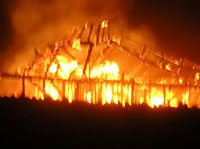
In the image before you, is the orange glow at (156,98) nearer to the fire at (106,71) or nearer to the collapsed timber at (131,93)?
the collapsed timber at (131,93)

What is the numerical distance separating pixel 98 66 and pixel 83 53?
0.56 meters

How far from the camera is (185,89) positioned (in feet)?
33.7

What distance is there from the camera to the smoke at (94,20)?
11.8 meters

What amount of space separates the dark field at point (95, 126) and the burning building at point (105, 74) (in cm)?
100

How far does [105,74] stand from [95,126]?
213 cm

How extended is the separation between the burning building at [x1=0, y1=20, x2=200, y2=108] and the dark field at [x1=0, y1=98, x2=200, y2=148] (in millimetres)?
1002

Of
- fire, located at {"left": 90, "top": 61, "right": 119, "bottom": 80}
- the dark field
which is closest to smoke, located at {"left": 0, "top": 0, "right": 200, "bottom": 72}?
fire, located at {"left": 90, "top": 61, "right": 119, "bottom": 80}

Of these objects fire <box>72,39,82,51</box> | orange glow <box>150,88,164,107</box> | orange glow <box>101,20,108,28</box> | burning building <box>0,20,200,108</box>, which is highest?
orange glow <box>101,20,108,28</box>

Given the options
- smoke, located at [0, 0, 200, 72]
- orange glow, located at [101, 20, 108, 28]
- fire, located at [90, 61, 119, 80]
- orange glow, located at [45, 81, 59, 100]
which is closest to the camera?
fire, located at [90, 61, 119, 80]

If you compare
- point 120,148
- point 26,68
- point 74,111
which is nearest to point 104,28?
point 26,68

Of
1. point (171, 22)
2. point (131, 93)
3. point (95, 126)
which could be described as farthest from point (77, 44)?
point (95, 126)

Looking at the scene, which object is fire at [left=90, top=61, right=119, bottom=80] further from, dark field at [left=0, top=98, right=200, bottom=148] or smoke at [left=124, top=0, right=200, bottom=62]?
smoke at [left=124, top=0, right=200, bottom=62]

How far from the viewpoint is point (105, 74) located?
35.1 feet

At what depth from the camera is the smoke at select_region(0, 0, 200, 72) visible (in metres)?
11.8
